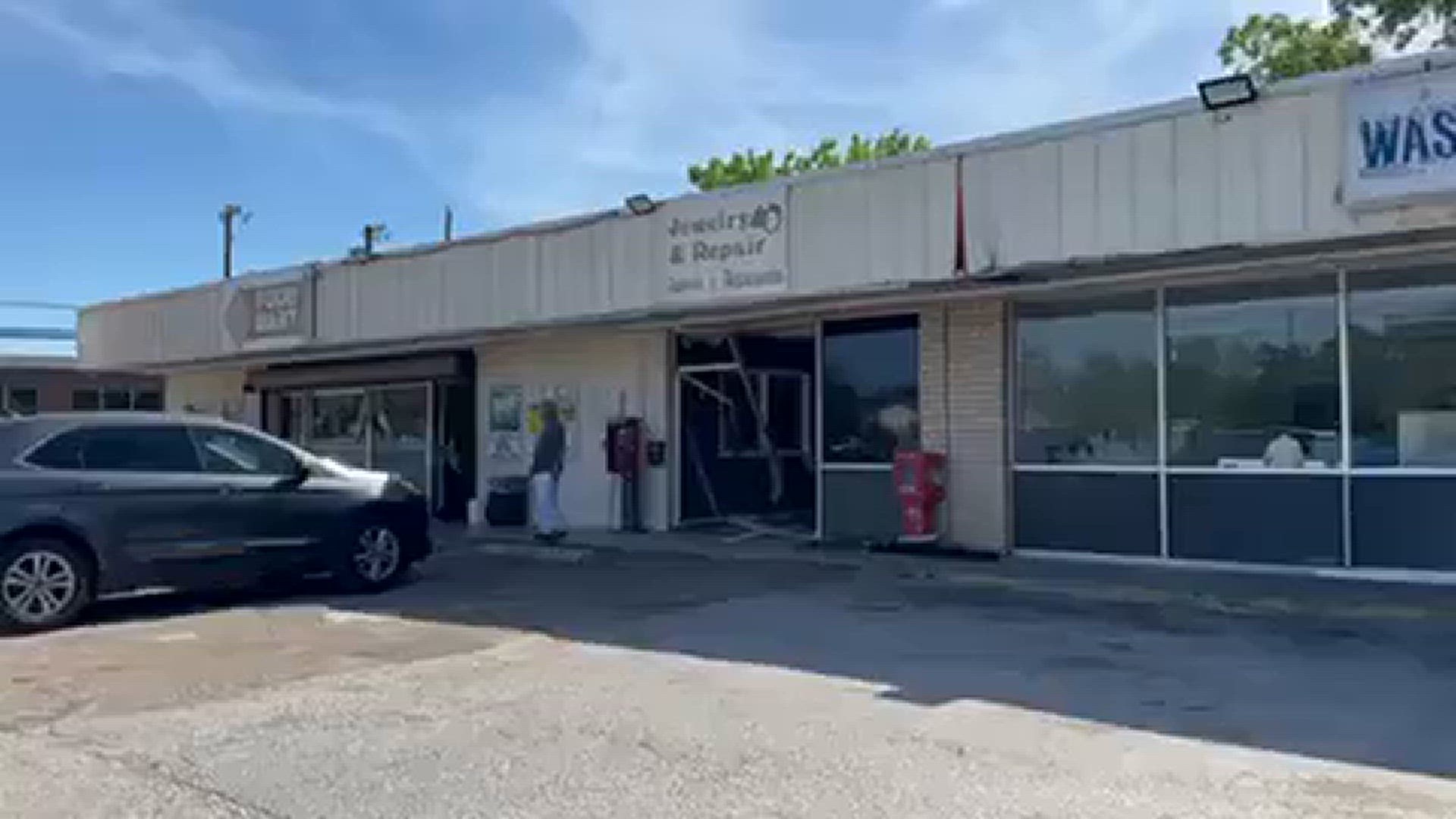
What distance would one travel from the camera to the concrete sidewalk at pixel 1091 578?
35.2 ft

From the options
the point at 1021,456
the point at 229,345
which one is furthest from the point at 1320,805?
the point at 229,345

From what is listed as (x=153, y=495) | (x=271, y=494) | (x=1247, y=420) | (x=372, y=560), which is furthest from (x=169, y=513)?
(x=1247, y=420)

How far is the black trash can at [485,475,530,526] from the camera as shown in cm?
1927

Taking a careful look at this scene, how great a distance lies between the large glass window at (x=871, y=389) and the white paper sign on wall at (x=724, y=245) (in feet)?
6.34

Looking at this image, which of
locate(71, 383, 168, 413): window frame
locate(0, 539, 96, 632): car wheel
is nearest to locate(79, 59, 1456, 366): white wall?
locate(0, 539, 96, 632): car wheel

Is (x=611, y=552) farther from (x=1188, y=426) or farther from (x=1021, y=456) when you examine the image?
(x=1188, y=426)

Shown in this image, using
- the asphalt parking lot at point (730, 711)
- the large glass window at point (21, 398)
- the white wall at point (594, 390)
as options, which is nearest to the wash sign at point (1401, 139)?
the asphalt parking lot at point (730, 711)

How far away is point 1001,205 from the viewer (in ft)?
40.9

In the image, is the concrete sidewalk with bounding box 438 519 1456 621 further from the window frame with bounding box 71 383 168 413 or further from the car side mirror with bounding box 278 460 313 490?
the window frame with bounding box 71 383 168 413

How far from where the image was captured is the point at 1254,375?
12680mm

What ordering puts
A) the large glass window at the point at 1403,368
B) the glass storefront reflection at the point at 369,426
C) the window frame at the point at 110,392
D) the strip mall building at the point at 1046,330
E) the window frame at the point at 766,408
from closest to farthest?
1. the strip mall building at the point at 1046,330
2. the large glass window at the point at 1403,368
3. the window frame at the point at 766,408
4. the glass storefront reflection at the point at 369,426
5. the window frame at the point at 110,392

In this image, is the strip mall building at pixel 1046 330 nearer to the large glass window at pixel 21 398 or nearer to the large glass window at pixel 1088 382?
the large glass window at pixel 1088 382

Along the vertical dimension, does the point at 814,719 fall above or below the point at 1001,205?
below

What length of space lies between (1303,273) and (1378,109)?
218 cm
